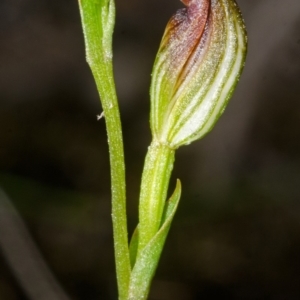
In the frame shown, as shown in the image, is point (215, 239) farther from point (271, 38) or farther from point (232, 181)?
point (271, 38)

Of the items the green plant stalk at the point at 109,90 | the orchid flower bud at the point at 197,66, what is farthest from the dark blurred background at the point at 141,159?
the orchid flower bud at the point at 197,66

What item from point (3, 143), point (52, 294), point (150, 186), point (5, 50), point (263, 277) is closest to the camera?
point (150, 186)

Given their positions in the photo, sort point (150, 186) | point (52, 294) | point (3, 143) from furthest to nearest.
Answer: point (3, 143), point (52, 294), point (150, 186)

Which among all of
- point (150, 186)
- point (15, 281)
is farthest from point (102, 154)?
point (150, 186)

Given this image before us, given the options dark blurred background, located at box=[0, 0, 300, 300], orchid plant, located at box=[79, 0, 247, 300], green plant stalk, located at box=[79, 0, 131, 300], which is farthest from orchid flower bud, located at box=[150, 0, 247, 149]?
dark blurred background, located at box=[0, 0, 300, 300]

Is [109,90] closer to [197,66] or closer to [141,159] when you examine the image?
[197,66]

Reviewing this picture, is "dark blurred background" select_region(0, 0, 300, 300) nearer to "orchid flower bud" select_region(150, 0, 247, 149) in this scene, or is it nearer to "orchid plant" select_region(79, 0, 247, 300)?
"orchid plant" select_region(79, 0, 247, 300)

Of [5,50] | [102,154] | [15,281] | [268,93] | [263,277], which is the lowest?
[263,277]
